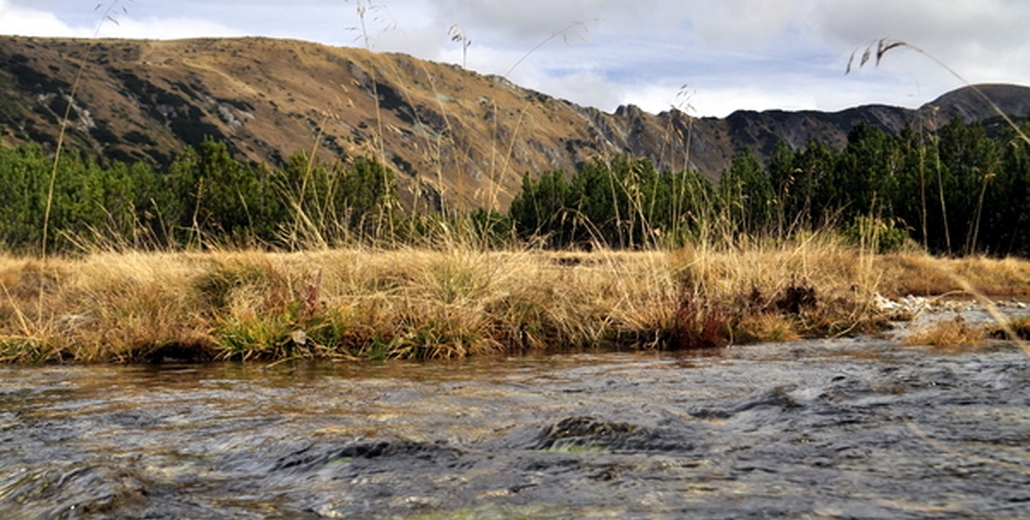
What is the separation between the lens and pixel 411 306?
6727 millimetres

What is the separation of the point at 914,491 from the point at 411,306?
506 centimetres

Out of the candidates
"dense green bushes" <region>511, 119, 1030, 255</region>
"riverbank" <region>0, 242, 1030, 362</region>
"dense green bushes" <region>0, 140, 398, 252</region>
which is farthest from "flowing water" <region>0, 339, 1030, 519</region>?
"dense green bushes" <region>511, 119, 1030, 255</region>

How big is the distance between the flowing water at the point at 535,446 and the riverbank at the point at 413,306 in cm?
138

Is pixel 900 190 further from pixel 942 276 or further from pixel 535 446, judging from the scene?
pixel 535 446

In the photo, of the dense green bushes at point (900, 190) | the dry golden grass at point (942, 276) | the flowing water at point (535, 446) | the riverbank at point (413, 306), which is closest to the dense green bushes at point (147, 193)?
the dense green bushes at point (900, 190)

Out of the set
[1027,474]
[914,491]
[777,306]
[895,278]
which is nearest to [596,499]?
[914,491]

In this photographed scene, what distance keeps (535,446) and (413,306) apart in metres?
4.10

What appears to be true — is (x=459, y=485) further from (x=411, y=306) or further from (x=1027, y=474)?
(x=411, y=306)

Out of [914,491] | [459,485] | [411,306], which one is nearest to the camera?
[914,491]

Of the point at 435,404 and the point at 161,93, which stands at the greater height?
the point at 161,93

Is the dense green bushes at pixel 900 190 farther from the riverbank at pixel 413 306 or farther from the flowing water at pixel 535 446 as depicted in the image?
the flowing water at pixel 535 446

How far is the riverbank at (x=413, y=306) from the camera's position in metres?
6.26

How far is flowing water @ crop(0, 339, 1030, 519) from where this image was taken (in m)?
2.06

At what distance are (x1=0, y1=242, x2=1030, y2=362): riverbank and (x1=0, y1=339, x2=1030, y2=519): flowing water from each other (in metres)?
1.38
